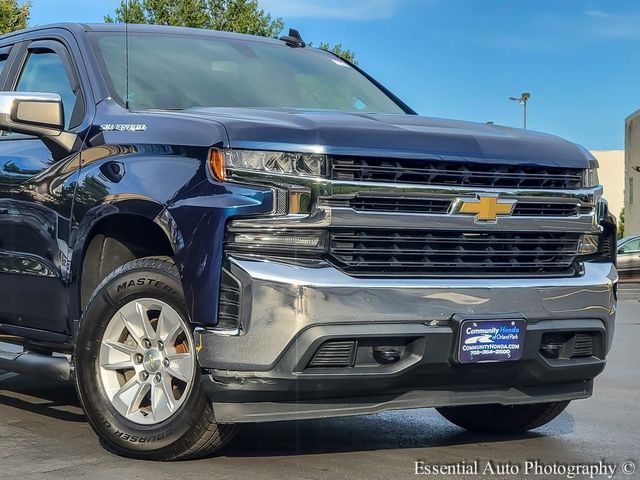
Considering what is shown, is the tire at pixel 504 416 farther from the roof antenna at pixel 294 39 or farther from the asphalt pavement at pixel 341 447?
the roof antenna at pixel 294 39

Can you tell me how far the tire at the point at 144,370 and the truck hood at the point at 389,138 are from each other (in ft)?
2.27

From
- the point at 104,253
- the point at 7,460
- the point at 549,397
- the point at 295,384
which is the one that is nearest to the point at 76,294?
the point at 104,253

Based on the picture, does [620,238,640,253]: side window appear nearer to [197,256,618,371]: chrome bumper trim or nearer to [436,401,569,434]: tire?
[436,401,569,434]: tire

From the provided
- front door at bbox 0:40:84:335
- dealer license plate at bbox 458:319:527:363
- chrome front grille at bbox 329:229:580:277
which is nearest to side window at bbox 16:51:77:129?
front door at bbox 0:40:84:335

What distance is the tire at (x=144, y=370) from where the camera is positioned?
4.72 meters

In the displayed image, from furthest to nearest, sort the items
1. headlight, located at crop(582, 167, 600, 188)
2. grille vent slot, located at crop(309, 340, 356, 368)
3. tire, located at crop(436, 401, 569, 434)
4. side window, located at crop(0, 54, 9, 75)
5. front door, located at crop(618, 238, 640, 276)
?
front door, located at crop(618, 238, 640, 276)
side window, located at crop(0, 54, 9, 75)
tire, located at crop(436, 401, 569, 434)
headlight, located at crop(582, 167, 600, 188)
grille vent slot, located at crop(309, 340, 356, 368)

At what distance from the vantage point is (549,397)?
5.18 meters

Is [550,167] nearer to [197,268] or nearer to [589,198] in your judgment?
[589,198]

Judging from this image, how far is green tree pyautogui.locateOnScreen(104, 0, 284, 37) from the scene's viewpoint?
39.7m

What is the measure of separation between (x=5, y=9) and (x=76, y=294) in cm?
2672

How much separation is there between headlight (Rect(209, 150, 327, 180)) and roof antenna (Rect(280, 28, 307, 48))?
2.57m

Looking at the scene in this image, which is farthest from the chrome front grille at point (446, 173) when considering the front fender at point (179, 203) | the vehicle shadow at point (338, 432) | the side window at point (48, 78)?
the side window at point (48, 78)
